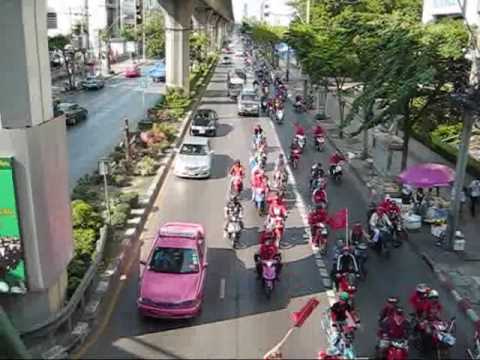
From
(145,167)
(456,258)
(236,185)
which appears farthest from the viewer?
(145,167)

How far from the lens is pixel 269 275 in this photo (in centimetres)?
1456

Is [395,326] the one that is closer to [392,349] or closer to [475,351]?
→ [392,349]

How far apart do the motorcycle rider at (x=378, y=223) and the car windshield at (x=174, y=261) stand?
236 inches

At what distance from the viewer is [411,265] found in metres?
17.6

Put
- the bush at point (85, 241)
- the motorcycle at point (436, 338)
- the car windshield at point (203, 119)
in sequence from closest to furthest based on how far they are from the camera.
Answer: the motorcycle at point (436, 338) < the bush at point (85, 241) < the car windshield at point (203, 119)

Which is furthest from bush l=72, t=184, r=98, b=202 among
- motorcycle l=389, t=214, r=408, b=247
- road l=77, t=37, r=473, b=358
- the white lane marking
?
motorcycle l=389, t=214, r=408, b=247

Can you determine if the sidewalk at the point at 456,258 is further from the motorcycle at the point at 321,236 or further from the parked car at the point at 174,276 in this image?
the parked car at the point at 174,276

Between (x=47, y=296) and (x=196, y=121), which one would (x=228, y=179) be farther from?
(x=47, y=296)

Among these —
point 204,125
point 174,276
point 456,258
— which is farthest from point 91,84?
point 174,276

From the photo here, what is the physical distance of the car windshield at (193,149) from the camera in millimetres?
26844

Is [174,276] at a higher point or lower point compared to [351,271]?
higher

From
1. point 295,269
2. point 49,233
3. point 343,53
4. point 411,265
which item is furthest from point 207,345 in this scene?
point 343,53

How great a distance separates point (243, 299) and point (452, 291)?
510 cm

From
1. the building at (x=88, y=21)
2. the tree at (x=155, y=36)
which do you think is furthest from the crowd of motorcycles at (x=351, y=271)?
the tree at (x=155, y=36)
